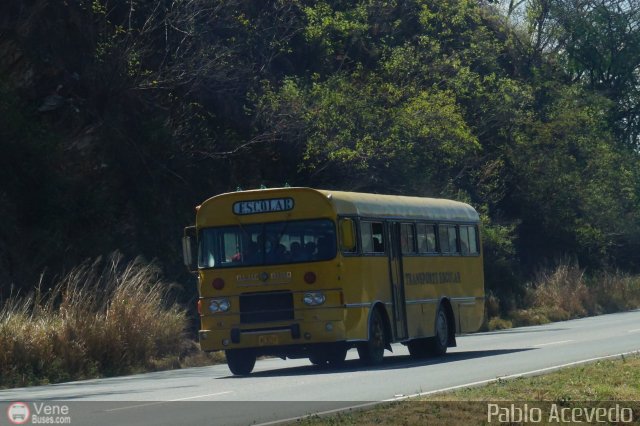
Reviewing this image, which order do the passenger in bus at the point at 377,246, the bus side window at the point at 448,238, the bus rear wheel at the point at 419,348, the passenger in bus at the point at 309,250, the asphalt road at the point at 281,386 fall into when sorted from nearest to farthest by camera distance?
1. the asphalt road at the point at 281,386
2. the passenger in bus at the point at 309,250
3. the passenger in bus at the point at 377,246
4. the bus rear wheel at the point at 419,348
5. the bus side window at the point at 448,238

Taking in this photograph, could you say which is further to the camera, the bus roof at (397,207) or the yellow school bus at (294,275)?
the bus roof at (397,207)

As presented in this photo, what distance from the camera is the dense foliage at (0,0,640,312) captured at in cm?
2922

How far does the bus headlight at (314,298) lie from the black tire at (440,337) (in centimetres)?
399

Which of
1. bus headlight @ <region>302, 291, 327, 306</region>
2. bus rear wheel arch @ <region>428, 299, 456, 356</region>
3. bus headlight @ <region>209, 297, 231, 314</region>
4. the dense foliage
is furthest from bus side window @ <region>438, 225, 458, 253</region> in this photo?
the dense foliage

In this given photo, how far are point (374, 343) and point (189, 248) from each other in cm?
347

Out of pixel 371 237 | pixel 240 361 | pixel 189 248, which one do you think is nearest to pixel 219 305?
pixel 189 248

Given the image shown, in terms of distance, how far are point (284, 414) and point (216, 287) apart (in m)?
6.79

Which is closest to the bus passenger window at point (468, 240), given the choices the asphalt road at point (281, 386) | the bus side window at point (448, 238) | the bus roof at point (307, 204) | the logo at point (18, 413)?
the bus side window at point (448, 238)

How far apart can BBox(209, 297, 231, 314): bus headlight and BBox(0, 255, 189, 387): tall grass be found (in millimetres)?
3220

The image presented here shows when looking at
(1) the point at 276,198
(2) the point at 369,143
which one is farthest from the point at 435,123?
(1) the point at 276,198

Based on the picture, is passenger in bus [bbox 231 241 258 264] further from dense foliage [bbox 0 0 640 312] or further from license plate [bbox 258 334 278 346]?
dense foliage [bbox 0 0 640 312]

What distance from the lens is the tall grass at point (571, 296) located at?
134 ft

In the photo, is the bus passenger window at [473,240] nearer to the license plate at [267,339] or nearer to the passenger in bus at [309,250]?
the passenger in bus at [309,250]

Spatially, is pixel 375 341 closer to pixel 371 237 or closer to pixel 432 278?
pixel 371 237
